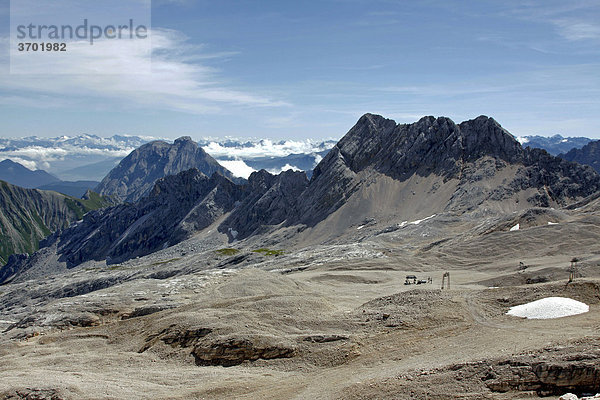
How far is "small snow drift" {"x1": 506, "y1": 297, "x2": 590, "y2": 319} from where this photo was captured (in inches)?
1387

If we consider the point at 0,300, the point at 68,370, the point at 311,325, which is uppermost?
the point at 311,325

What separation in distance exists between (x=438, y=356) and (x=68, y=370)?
29002 mm

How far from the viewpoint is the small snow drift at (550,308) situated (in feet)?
116

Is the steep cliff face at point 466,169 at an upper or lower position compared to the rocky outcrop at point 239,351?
upper

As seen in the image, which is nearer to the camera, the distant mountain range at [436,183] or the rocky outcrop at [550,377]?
the rocky outcrop at [550,377]

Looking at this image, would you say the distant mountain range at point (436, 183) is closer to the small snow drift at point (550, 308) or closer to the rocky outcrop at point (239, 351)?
the small snow drift at point (550, 308)

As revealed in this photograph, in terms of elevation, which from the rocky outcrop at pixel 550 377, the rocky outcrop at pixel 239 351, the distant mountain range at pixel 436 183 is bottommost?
the rocky outcrop at pixel 239 351

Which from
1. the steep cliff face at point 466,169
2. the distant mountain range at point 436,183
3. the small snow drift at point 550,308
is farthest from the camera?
the steep cliff face at point 466,169

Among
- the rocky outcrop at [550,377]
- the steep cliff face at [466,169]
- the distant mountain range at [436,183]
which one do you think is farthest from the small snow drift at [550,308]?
the steep cliff face at [466,169]

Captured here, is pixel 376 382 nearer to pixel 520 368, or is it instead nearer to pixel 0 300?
pixel 520 368

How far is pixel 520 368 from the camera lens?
2444 centimetres

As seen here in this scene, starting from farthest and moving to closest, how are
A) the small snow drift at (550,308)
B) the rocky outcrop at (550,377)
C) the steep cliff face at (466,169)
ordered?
the steep cliff face at (466,169) < the small snow drift at (550,308) < the rocky outcrop at (550,377)

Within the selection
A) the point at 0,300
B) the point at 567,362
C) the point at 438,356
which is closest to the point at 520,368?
the point at 567,362

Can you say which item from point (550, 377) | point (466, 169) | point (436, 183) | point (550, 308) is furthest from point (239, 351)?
point (466, 169)
